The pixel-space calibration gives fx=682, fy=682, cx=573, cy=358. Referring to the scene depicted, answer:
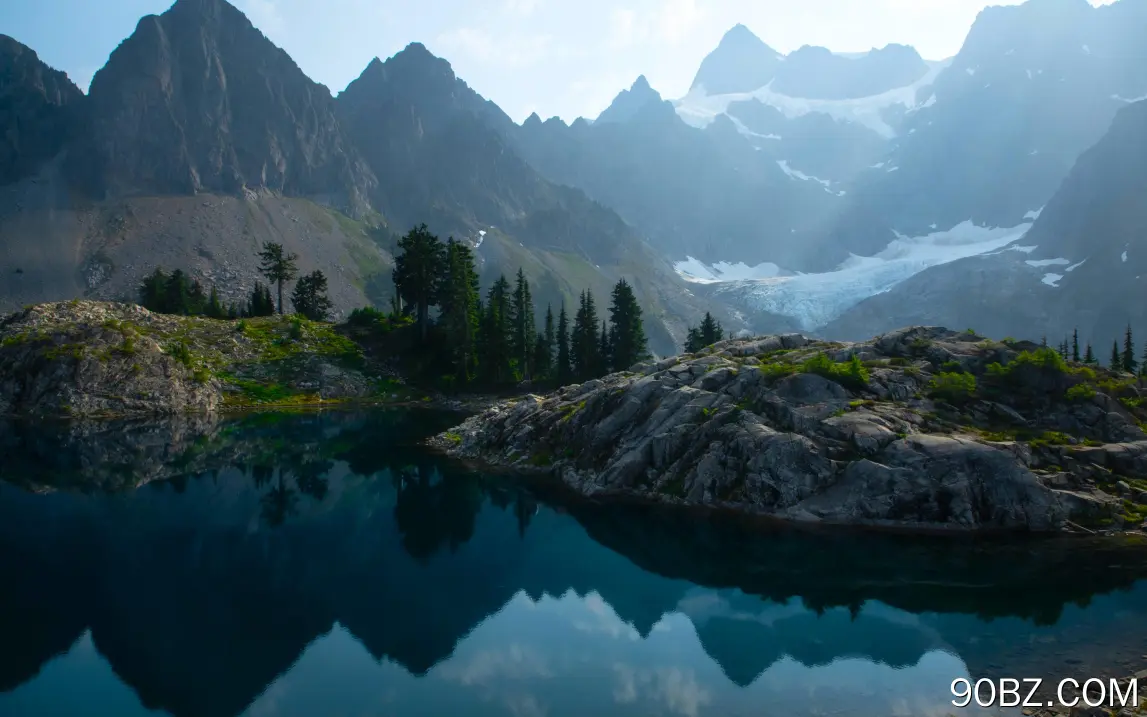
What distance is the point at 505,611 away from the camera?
93.2 ft

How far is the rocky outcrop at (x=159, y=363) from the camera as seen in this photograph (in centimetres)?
7931

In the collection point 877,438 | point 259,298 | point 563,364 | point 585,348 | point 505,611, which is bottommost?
point 505,611

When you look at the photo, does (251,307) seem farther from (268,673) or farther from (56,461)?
(268,673)

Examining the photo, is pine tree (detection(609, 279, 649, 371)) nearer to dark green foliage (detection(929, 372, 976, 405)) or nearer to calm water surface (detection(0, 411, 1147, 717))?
dark green foliage (detection(929, 372, 976, 405))

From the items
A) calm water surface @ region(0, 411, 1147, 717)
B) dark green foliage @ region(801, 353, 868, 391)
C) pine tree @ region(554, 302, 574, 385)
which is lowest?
calm water surface @ region(0, 411, 1147, 717)

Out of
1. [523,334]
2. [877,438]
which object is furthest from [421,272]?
[877,438]

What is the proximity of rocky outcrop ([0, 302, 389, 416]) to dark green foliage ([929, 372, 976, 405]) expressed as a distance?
258 feet

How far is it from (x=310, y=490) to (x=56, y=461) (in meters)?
22.8

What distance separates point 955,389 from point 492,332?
70841 mm

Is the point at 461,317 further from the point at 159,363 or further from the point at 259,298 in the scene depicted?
the point at 259,298

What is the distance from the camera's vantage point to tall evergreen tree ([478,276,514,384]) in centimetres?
10406

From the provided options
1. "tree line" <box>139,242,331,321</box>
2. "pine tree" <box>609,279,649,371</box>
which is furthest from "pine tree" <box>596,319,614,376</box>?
"tree line" <box>139,242,331,321</box>

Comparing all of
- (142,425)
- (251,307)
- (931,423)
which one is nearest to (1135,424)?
(931,423)

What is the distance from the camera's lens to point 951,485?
121 ft
